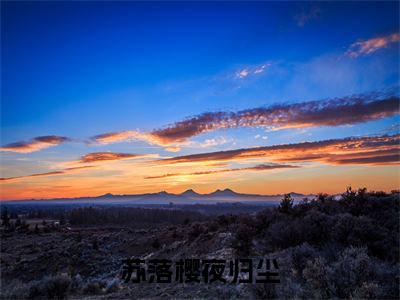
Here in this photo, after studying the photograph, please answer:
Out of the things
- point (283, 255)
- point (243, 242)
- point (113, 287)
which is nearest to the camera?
point (283, 255)

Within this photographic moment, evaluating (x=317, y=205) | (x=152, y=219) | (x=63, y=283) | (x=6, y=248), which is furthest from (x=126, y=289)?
(x=152, y=219)

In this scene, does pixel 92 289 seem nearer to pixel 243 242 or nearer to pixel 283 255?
pixel 243 242

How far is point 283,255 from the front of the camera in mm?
15117

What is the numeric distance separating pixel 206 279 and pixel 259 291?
3.24 metres

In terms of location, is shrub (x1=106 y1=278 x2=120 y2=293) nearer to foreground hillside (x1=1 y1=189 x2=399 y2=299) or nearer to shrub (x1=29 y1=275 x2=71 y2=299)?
foreground hillside (x1=1 y1=189 x2=399 y2=299)

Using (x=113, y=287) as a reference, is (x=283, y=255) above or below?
above

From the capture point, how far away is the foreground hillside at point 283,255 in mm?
10160

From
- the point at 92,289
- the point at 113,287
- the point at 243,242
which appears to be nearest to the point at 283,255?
the point at 243,242

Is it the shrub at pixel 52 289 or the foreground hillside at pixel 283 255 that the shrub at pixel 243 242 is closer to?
the foreground hillside at pixel 283 255

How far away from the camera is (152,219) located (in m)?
92.6

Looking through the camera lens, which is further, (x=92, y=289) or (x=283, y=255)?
(x=92, y=289)

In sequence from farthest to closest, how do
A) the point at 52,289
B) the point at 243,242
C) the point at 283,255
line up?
the point at 243,242
the point at 283,255
the point at 52,289

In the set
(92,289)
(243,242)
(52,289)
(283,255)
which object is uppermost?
(243,242)

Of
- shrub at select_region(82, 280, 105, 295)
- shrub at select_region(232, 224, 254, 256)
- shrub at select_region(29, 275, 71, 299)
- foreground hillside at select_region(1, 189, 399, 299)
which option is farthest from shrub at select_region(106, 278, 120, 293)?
shrub at select_region(232, 224, 254, 256)
